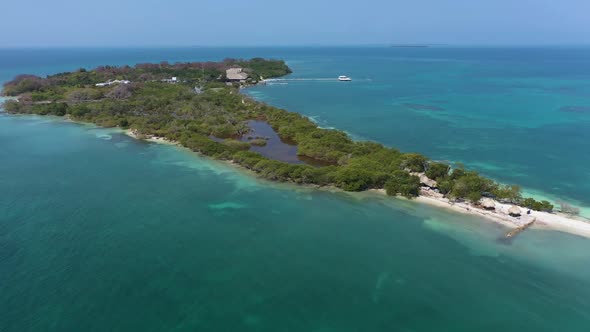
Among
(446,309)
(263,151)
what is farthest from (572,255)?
(263,151)

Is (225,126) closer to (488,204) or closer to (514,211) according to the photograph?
(488,204)

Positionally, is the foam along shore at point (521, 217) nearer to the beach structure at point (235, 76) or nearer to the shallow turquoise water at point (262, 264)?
A: the shallow turquoise water at point (262, 264)

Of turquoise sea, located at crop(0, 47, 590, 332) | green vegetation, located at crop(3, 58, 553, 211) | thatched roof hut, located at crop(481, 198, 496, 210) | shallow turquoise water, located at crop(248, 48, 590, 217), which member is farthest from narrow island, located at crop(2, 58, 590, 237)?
shallow turquoise water, located at crop(248, 48, 590, 217)

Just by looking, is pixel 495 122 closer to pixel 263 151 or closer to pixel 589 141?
pixel 589 141

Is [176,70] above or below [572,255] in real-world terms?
above

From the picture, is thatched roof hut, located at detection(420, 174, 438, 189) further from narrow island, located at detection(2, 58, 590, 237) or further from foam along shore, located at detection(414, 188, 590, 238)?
foam along shore, located at detection(414, 188, 590, 238)

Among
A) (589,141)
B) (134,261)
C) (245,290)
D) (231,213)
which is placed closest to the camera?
(245,290)

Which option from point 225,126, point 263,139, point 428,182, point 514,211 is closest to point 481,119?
point 428,182
